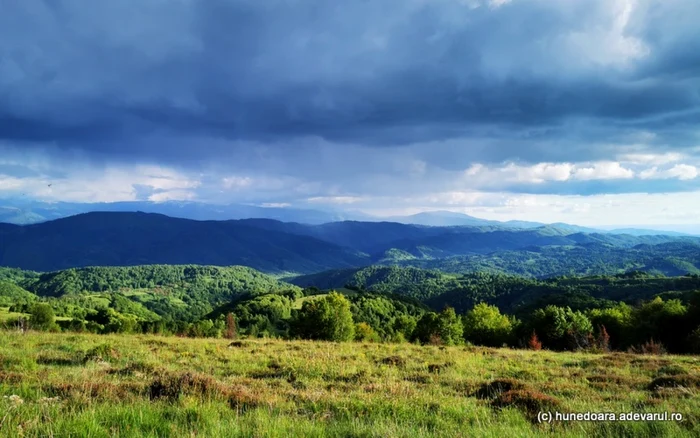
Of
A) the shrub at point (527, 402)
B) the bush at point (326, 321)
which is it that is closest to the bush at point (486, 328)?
the bush at point (326, 321)

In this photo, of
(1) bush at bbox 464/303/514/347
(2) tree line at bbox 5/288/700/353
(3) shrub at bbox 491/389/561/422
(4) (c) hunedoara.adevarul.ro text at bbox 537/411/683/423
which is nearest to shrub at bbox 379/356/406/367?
(3) shrub at bbox 491/389/561/422

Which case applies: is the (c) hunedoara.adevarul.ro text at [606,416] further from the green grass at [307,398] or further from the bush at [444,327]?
the bush at [444,327]

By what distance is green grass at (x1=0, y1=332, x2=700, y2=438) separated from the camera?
625cm

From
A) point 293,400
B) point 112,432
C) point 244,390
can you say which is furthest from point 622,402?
point 112,432

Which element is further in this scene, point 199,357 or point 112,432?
point 199,357

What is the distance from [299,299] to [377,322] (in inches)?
2106

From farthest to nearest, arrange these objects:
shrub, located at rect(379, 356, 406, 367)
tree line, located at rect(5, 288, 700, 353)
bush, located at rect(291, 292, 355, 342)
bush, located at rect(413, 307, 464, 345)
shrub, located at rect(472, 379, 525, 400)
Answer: bush, located at rect(413, 307, 464, 345) → bush, located at rect(291, 292, 355, 342) → tree line, located at rect(5, 288, 700, 353) → shrub, located at rect(379, 356, 406, 367) → shrub, located at rect(472, 379, 525, 400)

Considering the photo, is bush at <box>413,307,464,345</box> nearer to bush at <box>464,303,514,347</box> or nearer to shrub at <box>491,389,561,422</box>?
bush at <box>464,303,514,347</box>

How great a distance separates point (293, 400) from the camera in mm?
8812

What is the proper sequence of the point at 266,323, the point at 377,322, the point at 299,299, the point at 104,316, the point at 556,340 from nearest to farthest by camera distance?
the point at 556,340, the point at 104,316, the point at 266,323, the point at 377,322, the point at 299,299

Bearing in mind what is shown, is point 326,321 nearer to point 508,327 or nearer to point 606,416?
point 508,327

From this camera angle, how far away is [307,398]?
8898 mm

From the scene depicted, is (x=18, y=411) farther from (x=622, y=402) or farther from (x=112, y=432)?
(x=622, y=402)

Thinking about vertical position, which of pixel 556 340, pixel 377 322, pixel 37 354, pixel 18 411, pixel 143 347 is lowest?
pixel 377 322
